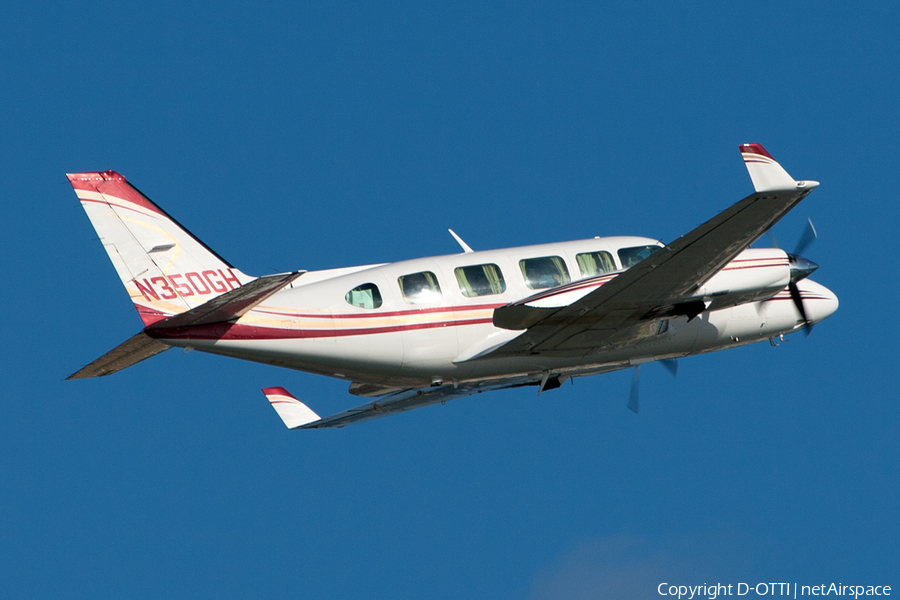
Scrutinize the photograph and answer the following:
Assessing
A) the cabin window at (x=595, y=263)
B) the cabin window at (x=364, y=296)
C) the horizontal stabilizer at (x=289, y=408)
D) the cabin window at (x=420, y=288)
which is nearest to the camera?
the cabin window at (x=364, y=296)

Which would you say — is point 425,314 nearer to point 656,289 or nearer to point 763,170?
point 656,289

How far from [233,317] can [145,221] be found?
2702 millimetres

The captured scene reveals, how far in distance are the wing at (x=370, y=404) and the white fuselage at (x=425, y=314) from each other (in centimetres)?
257

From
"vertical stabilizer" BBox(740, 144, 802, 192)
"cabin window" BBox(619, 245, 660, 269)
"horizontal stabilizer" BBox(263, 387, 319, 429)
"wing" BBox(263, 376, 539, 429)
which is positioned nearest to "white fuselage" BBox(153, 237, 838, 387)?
"cabin window" BBox(619, 245, 660, 269)

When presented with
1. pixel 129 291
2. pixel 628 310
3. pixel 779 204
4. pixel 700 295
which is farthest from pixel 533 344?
pixel 129 291

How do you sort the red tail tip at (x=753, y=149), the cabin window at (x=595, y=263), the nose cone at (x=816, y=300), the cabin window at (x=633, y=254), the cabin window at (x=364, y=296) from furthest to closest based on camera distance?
the nose cone at (x=816, y=300), the cabin window at (x=633, y=254), the cabin window at (x=595, y=263), the cabin window at (x=364, y=296), the red tail tip at (x=753, y=149)

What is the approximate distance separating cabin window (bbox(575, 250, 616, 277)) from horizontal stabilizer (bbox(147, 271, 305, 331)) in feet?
23.9

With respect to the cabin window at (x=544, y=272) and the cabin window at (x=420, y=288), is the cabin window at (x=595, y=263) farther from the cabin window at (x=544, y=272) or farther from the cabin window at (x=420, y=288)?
the cabin window at (x=420, y=288)

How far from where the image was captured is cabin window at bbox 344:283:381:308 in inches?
935

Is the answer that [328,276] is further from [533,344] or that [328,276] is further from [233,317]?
[533,344]

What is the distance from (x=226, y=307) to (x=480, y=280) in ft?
18.3

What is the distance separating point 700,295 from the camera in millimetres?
24328

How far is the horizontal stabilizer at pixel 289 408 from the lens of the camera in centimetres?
2973

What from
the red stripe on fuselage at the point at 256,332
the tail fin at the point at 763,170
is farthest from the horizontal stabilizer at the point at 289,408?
the tail fin at the point at 763,170
